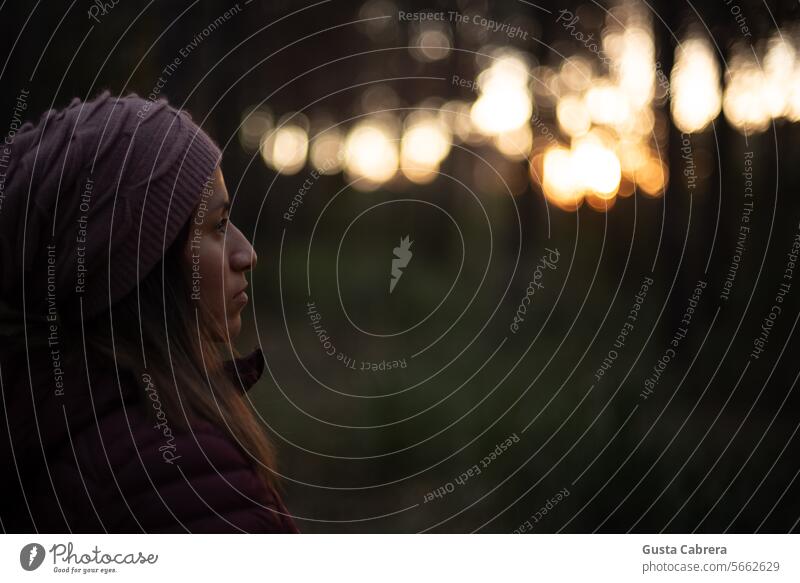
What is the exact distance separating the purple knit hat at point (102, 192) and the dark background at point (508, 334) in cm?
61

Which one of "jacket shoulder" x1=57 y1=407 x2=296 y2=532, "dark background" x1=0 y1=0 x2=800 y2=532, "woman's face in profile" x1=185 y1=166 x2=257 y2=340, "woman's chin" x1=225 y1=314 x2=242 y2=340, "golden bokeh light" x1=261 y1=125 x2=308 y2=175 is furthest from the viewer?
"golden bokeh light" x1=261 y1=125 x2=308 y2=175

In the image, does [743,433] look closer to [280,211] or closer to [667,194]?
[667,194]

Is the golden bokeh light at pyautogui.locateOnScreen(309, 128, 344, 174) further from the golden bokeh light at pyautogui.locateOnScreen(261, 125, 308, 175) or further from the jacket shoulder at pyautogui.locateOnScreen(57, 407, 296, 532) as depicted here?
the jacket shoulder at pyautogui.locateOnScreen(57, 407, 296, 532)

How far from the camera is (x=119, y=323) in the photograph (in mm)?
1457

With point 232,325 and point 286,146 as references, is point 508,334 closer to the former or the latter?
point 286,146

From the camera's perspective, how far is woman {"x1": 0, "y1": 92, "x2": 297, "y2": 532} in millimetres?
1380

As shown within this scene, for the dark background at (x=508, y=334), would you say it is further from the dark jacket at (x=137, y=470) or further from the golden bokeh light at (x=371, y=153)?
the dark jacket at (x=137, y=470)

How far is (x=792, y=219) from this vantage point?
132 inches

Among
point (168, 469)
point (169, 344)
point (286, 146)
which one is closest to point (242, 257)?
point (169, 344)

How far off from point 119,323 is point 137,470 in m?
0.27

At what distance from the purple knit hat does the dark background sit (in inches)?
23.9

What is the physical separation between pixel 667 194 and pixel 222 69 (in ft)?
7.90

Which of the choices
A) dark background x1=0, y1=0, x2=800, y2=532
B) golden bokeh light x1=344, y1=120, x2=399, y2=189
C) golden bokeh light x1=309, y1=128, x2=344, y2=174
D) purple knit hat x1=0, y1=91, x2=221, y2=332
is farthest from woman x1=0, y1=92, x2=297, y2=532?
golden bokeh light x1=344, y1=120, x2=399, y2=189

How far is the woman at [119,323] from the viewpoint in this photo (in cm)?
138
